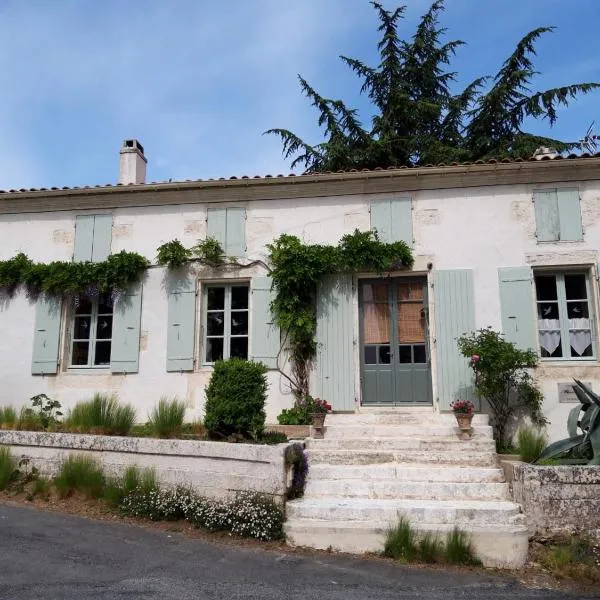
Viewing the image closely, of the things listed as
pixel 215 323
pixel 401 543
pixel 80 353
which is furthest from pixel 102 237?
pixel 401 543

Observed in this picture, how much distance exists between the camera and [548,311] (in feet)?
25.8

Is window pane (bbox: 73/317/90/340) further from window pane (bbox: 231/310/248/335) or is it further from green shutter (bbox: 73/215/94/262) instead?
window pane (bbox: 231/310/248/335)

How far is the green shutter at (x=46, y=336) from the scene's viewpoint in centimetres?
870

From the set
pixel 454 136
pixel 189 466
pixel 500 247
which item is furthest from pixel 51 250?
pixel 454 136

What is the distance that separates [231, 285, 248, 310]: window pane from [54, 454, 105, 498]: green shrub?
127 inches

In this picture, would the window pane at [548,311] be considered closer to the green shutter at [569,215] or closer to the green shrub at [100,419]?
the green shutter at [569,215]

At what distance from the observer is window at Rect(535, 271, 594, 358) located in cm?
771

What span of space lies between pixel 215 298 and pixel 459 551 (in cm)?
531

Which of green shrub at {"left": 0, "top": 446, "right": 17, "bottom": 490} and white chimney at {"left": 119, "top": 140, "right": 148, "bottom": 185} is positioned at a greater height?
white chimney at {"left": 119, "top": 140, "right": 148, "bottom": 185}

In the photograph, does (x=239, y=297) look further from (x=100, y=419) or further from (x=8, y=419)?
(x=8, y=419)

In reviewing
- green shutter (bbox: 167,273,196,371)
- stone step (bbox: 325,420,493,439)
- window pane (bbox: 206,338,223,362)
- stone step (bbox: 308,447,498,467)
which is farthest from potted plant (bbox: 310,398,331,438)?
green shutter (bbox: 167,273,196,371)

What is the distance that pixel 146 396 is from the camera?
8398 mm

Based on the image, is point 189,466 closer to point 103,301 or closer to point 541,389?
point 103,301

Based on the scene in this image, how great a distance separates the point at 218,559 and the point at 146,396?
410cm
